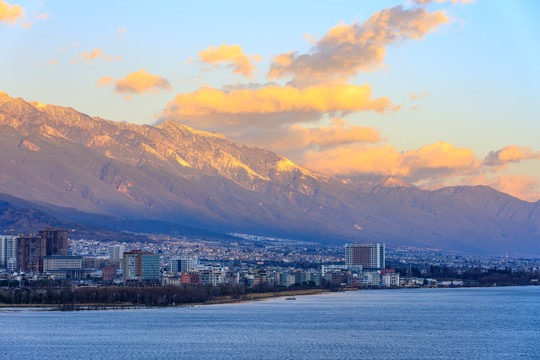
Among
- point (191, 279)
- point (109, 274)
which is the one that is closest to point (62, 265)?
point (109, 274)

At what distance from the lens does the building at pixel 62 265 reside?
18644 cm

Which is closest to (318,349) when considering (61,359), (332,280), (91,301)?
(61,359)

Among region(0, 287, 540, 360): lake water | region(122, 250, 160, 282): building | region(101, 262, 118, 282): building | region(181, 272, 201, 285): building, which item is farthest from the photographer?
region(101, 262, 118, 282): building

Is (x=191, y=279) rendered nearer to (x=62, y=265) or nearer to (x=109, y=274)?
(x=109, y=274)

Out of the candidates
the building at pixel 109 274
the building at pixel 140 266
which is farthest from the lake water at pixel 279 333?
the building at pixel 109 274

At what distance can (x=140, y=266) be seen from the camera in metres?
173

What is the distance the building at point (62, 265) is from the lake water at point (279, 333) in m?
70.4

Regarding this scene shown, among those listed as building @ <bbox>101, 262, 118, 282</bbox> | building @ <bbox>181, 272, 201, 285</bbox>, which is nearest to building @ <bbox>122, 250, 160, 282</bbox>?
building @ <bbox>101, 262, 118, 282</bbox>

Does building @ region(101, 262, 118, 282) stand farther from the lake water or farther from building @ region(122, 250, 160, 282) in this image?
the lake water

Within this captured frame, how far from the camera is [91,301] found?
122m

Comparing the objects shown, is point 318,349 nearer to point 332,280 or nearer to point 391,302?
point 391,302

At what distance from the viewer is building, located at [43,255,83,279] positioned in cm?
18644

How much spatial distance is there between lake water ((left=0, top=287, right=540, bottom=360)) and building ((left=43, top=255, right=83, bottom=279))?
7037cm

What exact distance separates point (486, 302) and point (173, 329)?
57.5 m
